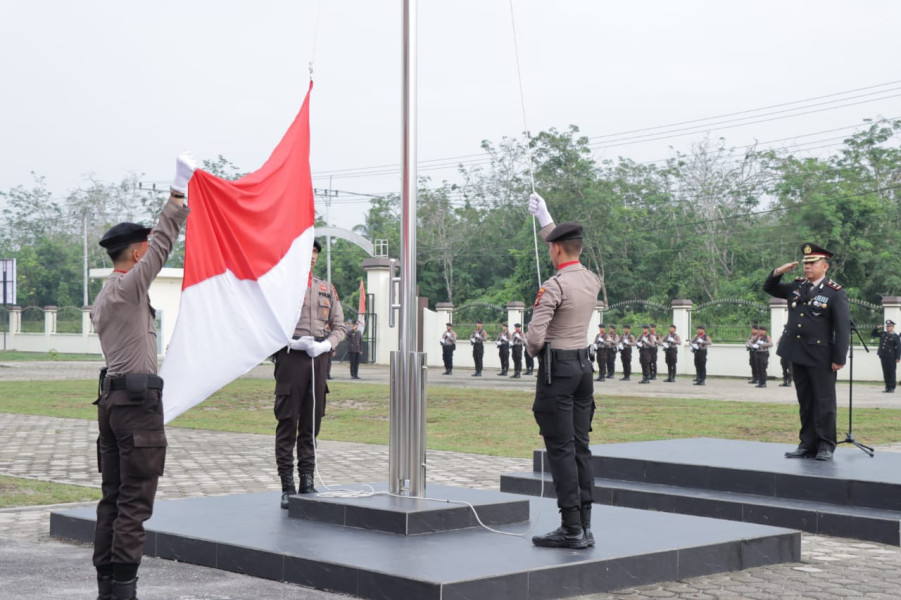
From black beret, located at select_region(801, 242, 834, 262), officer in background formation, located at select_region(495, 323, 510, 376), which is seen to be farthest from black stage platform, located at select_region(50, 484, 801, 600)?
officer in background formation, located at select_region(495, 323, 510, 376)

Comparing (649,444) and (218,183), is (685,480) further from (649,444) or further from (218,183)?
(218,183)

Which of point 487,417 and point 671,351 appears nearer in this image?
point 487,417

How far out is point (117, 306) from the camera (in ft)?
16.6

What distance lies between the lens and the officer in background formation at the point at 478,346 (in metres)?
34.2

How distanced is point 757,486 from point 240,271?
432cm

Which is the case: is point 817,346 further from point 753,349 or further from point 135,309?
point 753,349

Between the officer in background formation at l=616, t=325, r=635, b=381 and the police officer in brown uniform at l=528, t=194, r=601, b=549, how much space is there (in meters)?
25.4

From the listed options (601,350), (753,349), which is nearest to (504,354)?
(601,350)

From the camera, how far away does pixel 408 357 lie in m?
6.93

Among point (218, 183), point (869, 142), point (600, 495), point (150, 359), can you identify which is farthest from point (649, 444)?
point (869, 142)

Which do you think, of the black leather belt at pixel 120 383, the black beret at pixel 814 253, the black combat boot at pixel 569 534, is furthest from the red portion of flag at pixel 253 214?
the black beret at pixel 814 253

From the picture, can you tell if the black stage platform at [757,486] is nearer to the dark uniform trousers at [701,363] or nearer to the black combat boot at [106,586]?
the black combat boot at [106,586]

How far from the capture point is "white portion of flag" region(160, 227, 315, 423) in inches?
232

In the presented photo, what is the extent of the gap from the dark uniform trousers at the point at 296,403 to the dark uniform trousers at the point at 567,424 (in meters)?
1.97
